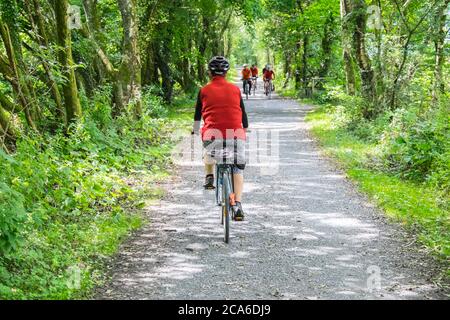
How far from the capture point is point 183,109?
2616 cm

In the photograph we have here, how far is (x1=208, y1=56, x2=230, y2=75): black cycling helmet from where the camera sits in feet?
24.8

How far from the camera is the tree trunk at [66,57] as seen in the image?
34.9 ft

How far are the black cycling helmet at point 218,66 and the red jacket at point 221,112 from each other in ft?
0.29

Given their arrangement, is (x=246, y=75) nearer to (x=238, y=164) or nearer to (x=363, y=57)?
(x=363, y=57)

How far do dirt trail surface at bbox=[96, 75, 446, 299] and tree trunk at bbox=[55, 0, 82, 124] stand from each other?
8.35ft

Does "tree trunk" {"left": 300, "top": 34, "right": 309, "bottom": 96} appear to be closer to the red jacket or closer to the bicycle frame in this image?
the red jacket

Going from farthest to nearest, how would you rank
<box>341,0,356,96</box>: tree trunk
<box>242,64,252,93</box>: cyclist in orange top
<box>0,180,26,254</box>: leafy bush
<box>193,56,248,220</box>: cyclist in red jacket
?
<box>242,64,252,93</box>: cyclist in orange top → <box>341,0,356,96</box>: tree trunk → <box>193,56,248,220</box>: cyclist in red jacket → <box>0,180,26,254</box>: leafy bush

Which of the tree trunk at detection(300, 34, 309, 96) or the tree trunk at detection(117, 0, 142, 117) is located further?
the tree trunk at detection(300, 34, 309, 96)

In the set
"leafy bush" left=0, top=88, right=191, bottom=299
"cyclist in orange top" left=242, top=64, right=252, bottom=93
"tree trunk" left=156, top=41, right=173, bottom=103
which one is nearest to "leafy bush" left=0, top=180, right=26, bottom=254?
"leafy bush" left=0, top=88, right=191, bottom=299

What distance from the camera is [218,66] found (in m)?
7.57

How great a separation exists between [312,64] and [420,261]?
84.3ft

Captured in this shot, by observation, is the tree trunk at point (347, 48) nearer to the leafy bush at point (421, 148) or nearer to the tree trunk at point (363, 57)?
the tree trunk at point (363, 57)
